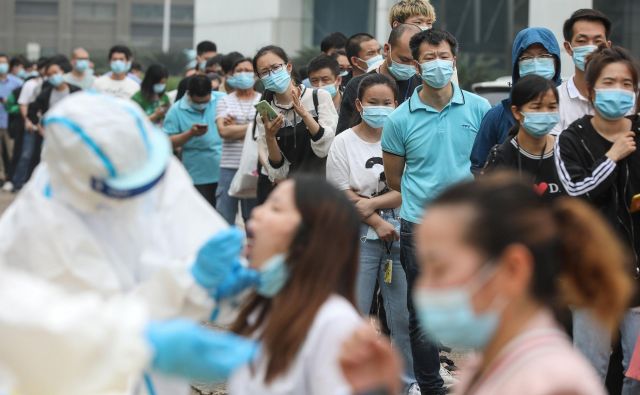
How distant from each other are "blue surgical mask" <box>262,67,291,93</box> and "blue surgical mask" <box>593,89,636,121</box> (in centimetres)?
289

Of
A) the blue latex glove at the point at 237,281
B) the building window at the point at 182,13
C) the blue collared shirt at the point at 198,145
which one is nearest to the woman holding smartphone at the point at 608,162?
the blue latex glove at the point at 237,281

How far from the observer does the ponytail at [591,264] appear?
2984 mm

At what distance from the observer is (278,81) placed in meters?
8.51

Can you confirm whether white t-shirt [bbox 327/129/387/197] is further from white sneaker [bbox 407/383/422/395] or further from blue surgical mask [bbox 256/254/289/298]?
blue surgical mask [bbox 256/254/289/298]

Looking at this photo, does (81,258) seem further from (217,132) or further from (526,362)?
(217,132)

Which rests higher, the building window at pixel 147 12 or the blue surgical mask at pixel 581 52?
the blue surgical mask at pixel 581 52

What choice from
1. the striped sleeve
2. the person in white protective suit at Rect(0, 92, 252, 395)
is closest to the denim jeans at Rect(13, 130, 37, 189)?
the striped sleeve

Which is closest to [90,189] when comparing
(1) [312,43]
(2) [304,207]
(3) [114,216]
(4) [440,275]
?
(3) [114,216]

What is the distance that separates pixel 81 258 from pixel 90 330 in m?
0.87

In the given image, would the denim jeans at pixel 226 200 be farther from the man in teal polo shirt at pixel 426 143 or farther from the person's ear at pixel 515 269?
the person's ear at pixel 515 269

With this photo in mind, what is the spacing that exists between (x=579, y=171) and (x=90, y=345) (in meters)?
3.38

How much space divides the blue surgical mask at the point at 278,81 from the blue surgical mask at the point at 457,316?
5628 mm

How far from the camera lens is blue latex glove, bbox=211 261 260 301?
3646 millimetres

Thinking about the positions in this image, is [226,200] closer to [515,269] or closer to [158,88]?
[158,88]
